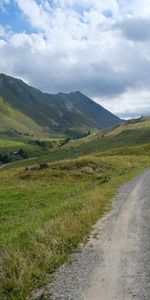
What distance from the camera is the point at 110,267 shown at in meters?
15.1

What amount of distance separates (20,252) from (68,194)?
85.4ft

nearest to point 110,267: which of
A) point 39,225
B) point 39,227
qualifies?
point 39,227

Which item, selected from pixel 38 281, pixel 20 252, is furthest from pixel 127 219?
pixel 38 281

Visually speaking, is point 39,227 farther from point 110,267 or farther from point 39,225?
point 110,267

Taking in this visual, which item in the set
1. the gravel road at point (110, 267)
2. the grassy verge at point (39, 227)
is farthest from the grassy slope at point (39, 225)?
the gravel road at point (110, 267)

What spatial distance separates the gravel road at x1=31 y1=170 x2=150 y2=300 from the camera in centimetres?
1254

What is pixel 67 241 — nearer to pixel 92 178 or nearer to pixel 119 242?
pixel 119 242

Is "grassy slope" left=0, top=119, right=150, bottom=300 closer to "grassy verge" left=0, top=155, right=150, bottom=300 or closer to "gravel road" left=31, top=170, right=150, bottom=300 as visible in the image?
"grassy verge" left=0, top=155, right=150, bottom=300

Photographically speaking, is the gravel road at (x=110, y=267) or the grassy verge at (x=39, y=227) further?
the grassy verge at (x=39, y=227)

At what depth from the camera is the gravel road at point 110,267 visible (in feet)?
41.1

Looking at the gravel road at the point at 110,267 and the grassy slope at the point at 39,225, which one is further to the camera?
the grassy slope at the point at 39,225

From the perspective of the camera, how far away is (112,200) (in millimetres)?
33938

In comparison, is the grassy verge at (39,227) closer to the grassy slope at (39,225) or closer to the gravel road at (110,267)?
the grassy slope at (39,225)

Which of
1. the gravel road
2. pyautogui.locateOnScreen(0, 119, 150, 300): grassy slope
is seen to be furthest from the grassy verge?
the gravel road
